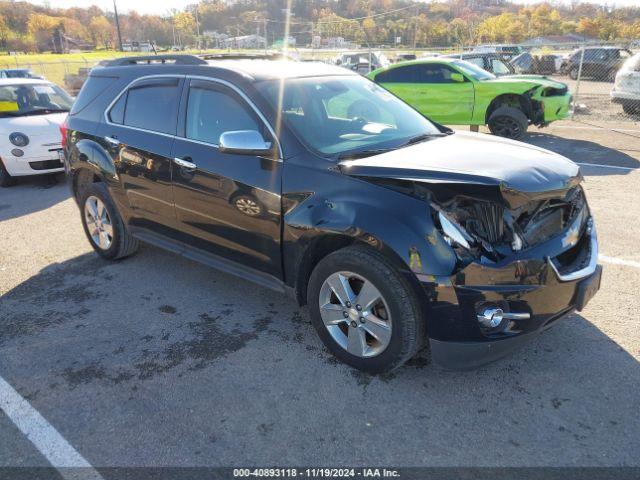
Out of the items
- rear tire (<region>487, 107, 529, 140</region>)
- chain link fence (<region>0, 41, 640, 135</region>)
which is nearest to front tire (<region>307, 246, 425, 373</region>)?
rear tire (<region>487, 107, 529, 140</region>)

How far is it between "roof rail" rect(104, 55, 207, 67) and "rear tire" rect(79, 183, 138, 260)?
3.92ft

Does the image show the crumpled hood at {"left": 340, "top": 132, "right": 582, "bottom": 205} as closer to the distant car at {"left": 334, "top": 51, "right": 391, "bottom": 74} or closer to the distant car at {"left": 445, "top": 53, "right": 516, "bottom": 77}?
the distant car at {"left": 445, "top": 53, "right": 516, "bottom": 77}

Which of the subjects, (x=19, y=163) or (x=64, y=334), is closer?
(x=64, y=334)

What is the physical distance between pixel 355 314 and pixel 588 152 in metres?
8.25

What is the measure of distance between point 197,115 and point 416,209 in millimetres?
2010

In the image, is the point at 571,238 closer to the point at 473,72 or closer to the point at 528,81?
the point at 528,81

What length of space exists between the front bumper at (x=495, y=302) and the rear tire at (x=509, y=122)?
8.00 m

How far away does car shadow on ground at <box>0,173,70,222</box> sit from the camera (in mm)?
7020

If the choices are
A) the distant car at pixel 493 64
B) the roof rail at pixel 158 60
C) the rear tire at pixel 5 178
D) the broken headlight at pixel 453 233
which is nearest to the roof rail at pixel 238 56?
the roof rail at pixel 158 60

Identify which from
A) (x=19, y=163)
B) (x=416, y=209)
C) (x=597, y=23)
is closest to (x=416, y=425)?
(x=416, y=209)

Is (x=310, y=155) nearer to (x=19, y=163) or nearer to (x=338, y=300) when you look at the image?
(x=338, y=300)

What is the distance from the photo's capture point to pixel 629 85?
12.6 metres

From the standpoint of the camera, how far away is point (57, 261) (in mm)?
5168

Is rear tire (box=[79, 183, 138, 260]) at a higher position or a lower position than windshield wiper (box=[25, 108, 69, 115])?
lower
